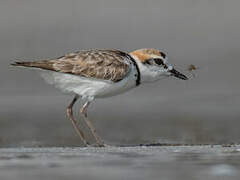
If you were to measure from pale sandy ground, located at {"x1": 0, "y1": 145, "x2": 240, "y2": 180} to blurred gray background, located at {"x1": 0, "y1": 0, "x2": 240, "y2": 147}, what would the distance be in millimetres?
1828

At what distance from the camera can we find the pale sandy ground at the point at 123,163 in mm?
5875

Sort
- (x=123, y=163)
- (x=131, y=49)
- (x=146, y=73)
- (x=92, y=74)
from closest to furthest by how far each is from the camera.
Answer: (x=123, y=163) → (x=92, y=74) → (x=146, y=73) → (x=131, y=49)

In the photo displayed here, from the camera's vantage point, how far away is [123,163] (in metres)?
6.50

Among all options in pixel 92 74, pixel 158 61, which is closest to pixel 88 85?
pixel 92 74

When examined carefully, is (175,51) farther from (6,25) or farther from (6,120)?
(6,120)

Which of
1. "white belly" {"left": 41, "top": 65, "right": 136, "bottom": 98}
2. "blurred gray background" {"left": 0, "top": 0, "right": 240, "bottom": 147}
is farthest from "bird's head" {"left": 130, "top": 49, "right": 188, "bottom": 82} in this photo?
"blurred gray background" {"left": 0, "top": 0, "right": 240, "bottom": 147}

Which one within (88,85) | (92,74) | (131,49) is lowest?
(88,85)

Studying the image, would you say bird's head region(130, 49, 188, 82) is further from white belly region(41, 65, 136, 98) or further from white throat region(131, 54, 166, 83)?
white belly region(41, 65, 136, 98)

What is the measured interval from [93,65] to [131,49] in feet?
28.8

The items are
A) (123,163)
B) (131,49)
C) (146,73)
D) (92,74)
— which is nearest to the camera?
(123,163)

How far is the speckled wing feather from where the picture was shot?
8.79 metres

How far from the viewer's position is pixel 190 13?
20.2 metres

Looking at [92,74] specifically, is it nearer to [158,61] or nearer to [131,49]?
[158,61]

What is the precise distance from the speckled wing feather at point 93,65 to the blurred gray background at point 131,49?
889 mm
